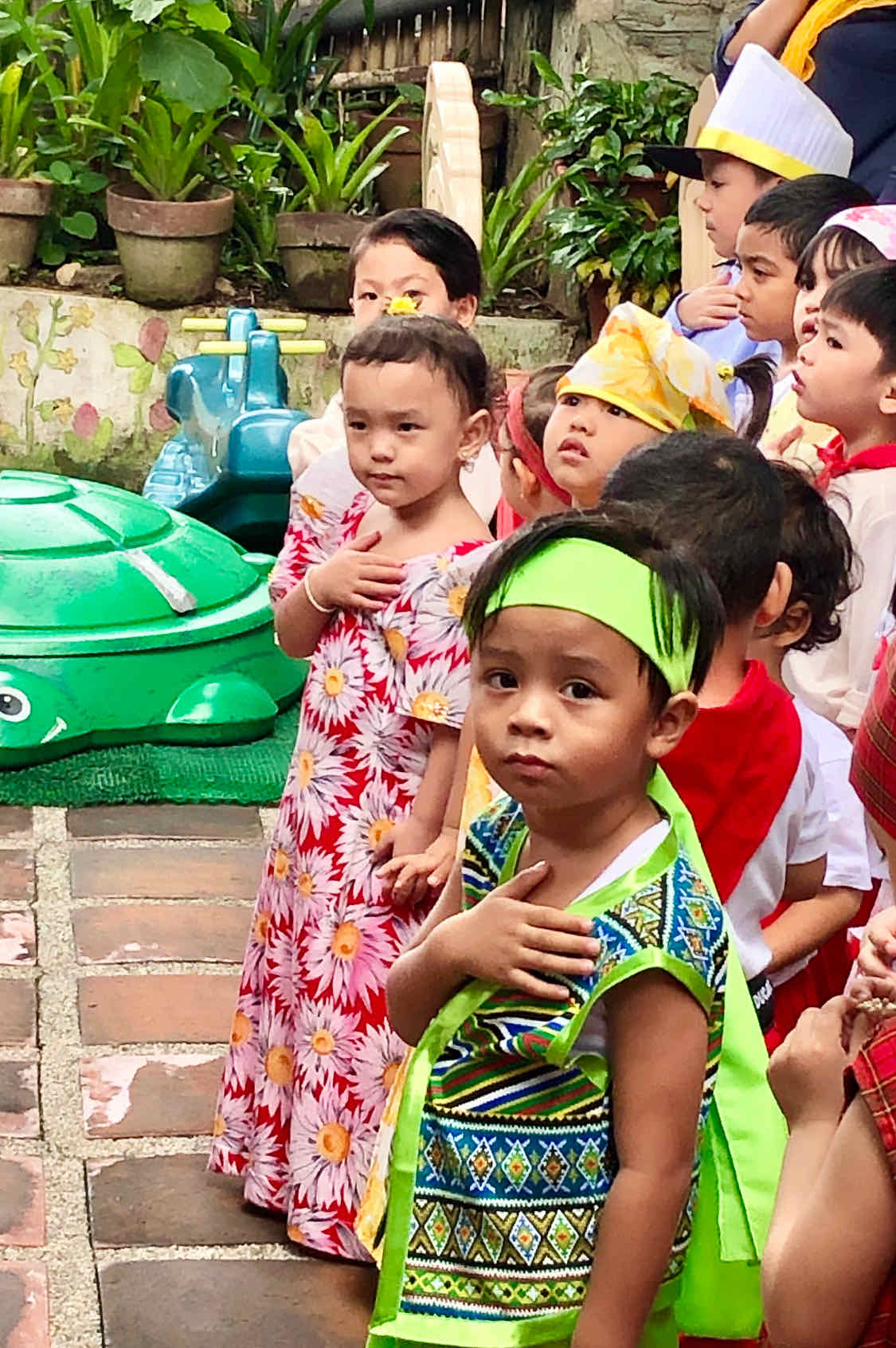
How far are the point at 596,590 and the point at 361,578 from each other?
102cm

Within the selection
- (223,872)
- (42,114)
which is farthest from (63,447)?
(223,872)

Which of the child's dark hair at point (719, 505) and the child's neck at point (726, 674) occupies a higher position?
the child's dark hair at point (719, 505)

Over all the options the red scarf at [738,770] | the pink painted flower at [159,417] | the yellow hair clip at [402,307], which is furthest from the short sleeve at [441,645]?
the pink painted flower at [159,417]

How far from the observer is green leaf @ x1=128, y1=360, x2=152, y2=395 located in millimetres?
7430

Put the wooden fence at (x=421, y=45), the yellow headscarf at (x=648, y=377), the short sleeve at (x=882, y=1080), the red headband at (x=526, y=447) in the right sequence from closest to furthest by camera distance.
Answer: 1. the short sleeve at (x=882, y=1080)
2. the yellow headscarf at (x=648, y=377)
3. the red headband at (x=526, y=447)
4. the wooden fence at (x=421, y=45)

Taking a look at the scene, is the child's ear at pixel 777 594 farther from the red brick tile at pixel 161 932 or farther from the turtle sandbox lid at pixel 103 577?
the turtle sandbox lid at pixel 103 577

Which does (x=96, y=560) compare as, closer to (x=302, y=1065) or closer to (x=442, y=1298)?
(x=302, y=1065)

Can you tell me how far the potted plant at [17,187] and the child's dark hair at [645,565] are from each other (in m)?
5.99

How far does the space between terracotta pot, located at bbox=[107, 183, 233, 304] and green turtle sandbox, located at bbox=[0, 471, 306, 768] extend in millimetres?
2411

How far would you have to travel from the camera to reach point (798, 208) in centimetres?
357

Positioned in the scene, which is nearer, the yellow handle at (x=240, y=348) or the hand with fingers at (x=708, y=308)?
the hand with fingers at (x=708, y=308)

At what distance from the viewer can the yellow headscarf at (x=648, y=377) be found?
110 inches

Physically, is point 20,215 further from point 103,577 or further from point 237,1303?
point 237,1303

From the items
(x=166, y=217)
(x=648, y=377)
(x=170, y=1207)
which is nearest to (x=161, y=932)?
(x=170, y=1207)
